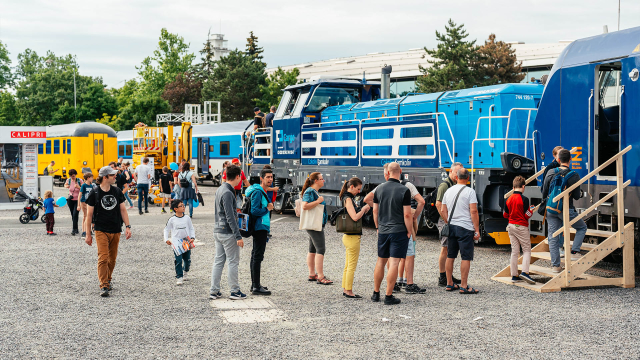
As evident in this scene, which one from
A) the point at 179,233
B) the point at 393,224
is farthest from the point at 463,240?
the point at 179,233

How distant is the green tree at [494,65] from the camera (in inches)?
1769

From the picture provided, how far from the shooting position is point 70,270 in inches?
410

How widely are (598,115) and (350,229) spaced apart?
4.08m

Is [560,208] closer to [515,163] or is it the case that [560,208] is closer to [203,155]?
[515,163]

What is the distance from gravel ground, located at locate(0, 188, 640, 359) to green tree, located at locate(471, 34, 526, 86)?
3626cm

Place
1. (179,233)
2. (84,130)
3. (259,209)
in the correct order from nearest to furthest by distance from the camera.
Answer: (259,209)
(179,233)
(84,130)

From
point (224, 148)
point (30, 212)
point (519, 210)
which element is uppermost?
point (224, 148)

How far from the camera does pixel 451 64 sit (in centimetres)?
4269

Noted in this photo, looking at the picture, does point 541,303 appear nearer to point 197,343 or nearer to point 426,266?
point 426,266

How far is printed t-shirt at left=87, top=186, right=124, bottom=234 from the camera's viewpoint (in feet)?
28.5

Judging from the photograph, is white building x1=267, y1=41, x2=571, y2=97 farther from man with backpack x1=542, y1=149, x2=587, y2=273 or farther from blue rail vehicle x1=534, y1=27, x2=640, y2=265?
man with backpack x1=542, y1=149, x2=587, y2=273

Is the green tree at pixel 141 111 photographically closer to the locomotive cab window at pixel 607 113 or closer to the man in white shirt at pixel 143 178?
the man in white shirt at pixel 143 178

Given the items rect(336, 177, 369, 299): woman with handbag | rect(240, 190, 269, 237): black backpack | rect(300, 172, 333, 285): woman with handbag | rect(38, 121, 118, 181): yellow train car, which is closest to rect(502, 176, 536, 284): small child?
rect(336, 177, 369, 299): woman with handbag

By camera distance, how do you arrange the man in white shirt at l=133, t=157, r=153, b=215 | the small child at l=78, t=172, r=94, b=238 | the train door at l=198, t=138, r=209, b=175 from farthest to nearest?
the train door at l=198, t=138, r=209, b=175, the man in white shirt at l=133, t=157, r=153, b=215, the small child at l=78, t=172, r=94, b=238
